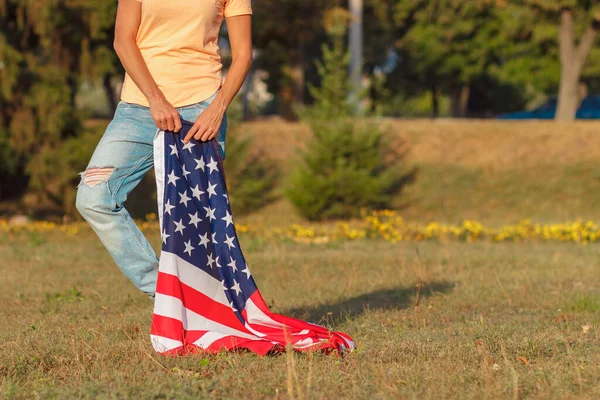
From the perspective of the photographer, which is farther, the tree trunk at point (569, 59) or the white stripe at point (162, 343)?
the tree trunk at point (569, 59)

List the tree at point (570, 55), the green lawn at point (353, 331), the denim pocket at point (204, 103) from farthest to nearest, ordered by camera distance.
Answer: the tree at point (570, 55)
the denim pocket at point (204, 103)
the green lawn at point (353, 331)

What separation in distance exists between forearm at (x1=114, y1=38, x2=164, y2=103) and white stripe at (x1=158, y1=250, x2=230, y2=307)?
2.72ft

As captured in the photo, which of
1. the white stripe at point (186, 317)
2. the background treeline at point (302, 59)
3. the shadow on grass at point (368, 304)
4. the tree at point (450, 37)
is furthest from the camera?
the tree at point (450, 37)

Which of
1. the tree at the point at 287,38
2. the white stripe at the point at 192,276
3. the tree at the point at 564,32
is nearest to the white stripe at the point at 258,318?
the white stripe at the point at 192,276

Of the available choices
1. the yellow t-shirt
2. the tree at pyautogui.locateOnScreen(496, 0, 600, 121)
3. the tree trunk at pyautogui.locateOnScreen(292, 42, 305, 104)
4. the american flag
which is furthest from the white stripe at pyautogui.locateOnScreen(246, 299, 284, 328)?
the tree trunk at pyautogui.locateOnScreen(292, 42, 305, 104)

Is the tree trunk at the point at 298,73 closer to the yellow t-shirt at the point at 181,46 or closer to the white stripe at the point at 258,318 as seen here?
the yellow t-shirt at the point at 181,46

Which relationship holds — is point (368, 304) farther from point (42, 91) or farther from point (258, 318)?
point (42, 91)

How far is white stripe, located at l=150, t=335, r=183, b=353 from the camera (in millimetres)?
4578

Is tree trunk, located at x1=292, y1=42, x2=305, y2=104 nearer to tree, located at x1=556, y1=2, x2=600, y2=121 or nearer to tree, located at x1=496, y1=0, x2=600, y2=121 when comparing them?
tree, located at x1=496, y1=0, x2=600, y2=121

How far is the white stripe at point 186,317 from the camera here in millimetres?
4570

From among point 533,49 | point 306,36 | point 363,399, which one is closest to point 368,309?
point 363,399

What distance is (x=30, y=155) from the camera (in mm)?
19672

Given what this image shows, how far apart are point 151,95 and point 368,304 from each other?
2915mm

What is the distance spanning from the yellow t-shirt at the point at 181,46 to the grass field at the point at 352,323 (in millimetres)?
1391
